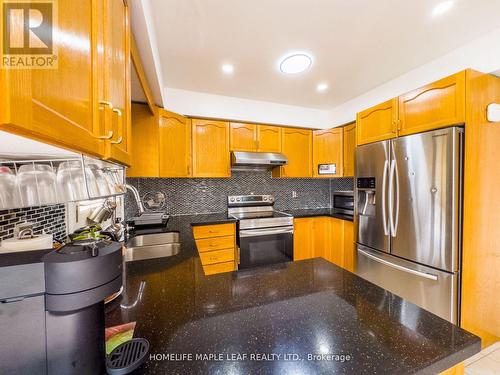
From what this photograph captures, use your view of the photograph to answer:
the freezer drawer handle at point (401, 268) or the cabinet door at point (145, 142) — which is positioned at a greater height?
the cabinet door at point (145, 142)

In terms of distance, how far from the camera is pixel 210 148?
2682mm

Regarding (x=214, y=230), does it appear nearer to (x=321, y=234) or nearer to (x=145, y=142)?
(x=145, y=142)

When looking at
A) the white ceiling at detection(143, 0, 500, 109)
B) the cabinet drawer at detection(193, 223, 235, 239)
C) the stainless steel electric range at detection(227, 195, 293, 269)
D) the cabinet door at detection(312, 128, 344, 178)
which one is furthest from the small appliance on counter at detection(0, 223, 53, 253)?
the cabinet door at detection(312, 128, 344, 178)

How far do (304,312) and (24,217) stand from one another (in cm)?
109

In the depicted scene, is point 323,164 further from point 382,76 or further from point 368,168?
point 382,76

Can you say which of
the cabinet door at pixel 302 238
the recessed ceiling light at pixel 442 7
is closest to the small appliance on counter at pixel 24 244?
the recessed ceiling light at pixel 442 7

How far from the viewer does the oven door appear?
2.53 meters

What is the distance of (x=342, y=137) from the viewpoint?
3053mm

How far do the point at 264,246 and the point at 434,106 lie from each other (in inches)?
81.8

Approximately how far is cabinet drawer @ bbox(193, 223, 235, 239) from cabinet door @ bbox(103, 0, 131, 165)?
4.93ft

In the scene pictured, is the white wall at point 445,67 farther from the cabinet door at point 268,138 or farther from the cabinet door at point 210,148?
the cabinet door at point 210,148

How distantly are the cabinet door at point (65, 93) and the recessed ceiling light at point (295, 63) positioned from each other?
1.73m

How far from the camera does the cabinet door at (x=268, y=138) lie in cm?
291

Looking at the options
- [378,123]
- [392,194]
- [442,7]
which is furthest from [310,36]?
[392,194]
